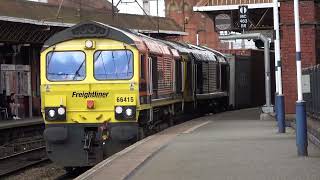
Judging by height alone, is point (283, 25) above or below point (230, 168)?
above

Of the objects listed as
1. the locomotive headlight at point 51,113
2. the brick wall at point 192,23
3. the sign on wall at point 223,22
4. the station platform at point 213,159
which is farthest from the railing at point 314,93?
the brick wall at point 192,23

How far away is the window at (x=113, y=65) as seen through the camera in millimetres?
13781

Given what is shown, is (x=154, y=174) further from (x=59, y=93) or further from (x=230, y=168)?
(x=59, y=93)

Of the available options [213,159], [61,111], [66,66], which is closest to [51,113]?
[61,111]

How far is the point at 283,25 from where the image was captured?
20391 mm

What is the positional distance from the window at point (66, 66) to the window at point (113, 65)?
318 mm

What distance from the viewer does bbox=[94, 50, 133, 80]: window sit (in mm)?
13781

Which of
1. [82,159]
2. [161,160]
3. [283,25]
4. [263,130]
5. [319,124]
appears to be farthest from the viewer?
[283,25]

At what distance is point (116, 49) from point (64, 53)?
3.81 ft

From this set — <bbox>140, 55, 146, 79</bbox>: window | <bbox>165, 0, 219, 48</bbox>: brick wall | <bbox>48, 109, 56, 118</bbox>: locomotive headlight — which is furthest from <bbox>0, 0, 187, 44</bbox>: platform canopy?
<bbox>165, 0, 219, 48</bbox>: brick wall

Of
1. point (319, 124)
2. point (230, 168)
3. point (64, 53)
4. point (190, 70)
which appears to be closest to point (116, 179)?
point (230, 168)

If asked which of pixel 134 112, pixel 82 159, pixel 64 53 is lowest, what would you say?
pixel 82 159

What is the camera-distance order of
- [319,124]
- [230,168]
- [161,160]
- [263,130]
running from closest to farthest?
[230,168] → [161,160] → [319,124] → [263,130]

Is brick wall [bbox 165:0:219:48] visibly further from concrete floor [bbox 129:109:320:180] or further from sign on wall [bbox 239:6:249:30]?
concrete floor [bbox 129:109:320:180]
